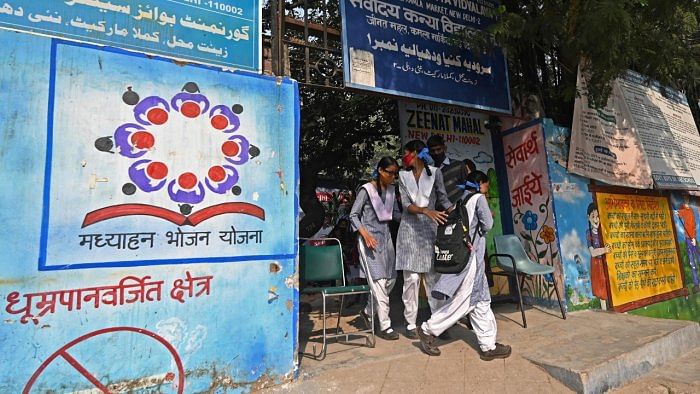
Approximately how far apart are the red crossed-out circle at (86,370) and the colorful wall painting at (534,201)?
4041 millimetres

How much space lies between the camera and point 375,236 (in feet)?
11.6

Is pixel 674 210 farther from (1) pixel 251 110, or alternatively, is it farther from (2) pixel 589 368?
(1) pixel 251 110

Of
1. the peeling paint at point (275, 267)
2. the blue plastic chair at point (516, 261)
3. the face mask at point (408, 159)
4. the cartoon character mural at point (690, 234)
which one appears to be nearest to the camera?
the peeling paint at point (275, 267)

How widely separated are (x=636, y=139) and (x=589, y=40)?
7.27ft

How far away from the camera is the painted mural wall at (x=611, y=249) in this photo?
15.4 feet

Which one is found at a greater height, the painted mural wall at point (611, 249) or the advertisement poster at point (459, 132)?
the advertisement poster at point (459, 132)

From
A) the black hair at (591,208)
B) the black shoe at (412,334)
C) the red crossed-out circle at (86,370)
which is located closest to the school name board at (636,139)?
the black hair at (591,208)

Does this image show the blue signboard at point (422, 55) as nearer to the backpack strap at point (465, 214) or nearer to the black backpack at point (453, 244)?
the backpack strap at point (465, 214)

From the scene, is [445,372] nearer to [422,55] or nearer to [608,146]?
[422,55]

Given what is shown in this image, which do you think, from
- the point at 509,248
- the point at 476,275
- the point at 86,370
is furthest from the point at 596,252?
the point at 86,370

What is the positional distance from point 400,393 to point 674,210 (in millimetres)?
6618

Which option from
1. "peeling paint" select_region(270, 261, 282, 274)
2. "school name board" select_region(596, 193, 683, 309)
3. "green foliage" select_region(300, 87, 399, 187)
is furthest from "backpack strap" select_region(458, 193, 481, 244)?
"green foliage" select_region(300, 87, 399, 187)

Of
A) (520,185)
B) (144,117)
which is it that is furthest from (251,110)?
(520,185)

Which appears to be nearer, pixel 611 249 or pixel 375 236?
pixel 375 236
